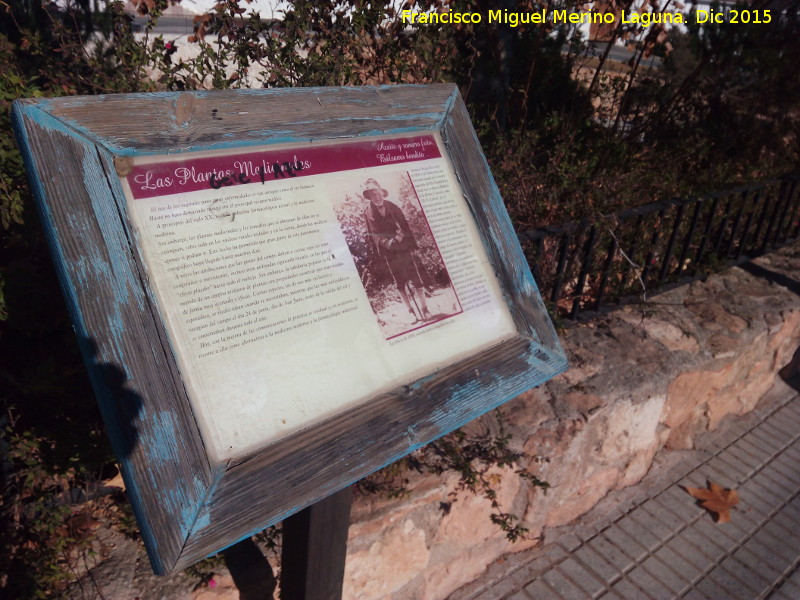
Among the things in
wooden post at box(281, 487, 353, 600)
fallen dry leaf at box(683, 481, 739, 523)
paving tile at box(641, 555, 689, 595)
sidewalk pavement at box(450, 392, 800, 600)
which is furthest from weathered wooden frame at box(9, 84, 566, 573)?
fallen dry leaf at box(683, 481, 739, 523)

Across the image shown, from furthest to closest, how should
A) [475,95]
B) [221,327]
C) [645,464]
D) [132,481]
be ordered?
[475,95], [645,464], [221,327], [132,481]

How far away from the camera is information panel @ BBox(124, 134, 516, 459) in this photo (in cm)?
106

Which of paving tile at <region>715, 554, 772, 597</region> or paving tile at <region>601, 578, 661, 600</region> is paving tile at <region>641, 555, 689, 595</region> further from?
paving tile at <region>715, 554, 772, 597</region>

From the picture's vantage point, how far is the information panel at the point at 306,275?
3.49ft

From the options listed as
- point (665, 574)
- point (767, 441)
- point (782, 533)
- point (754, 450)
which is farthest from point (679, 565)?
point (767, 441)

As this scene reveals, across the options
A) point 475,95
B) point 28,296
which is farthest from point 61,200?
point 475,95

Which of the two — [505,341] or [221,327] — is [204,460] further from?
[505,341]

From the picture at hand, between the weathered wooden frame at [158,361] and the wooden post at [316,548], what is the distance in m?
0.30

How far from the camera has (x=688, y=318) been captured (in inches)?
134

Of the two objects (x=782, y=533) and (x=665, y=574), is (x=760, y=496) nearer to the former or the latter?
(x=782, y=533)

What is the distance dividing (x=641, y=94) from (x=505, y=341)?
3.69 m

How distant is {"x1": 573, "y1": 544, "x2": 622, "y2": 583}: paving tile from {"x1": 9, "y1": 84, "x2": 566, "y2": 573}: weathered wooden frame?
1.78 meters

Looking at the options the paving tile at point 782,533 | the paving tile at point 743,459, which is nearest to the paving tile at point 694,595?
the paving tile at point 782,533

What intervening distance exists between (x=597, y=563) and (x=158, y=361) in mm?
2346
